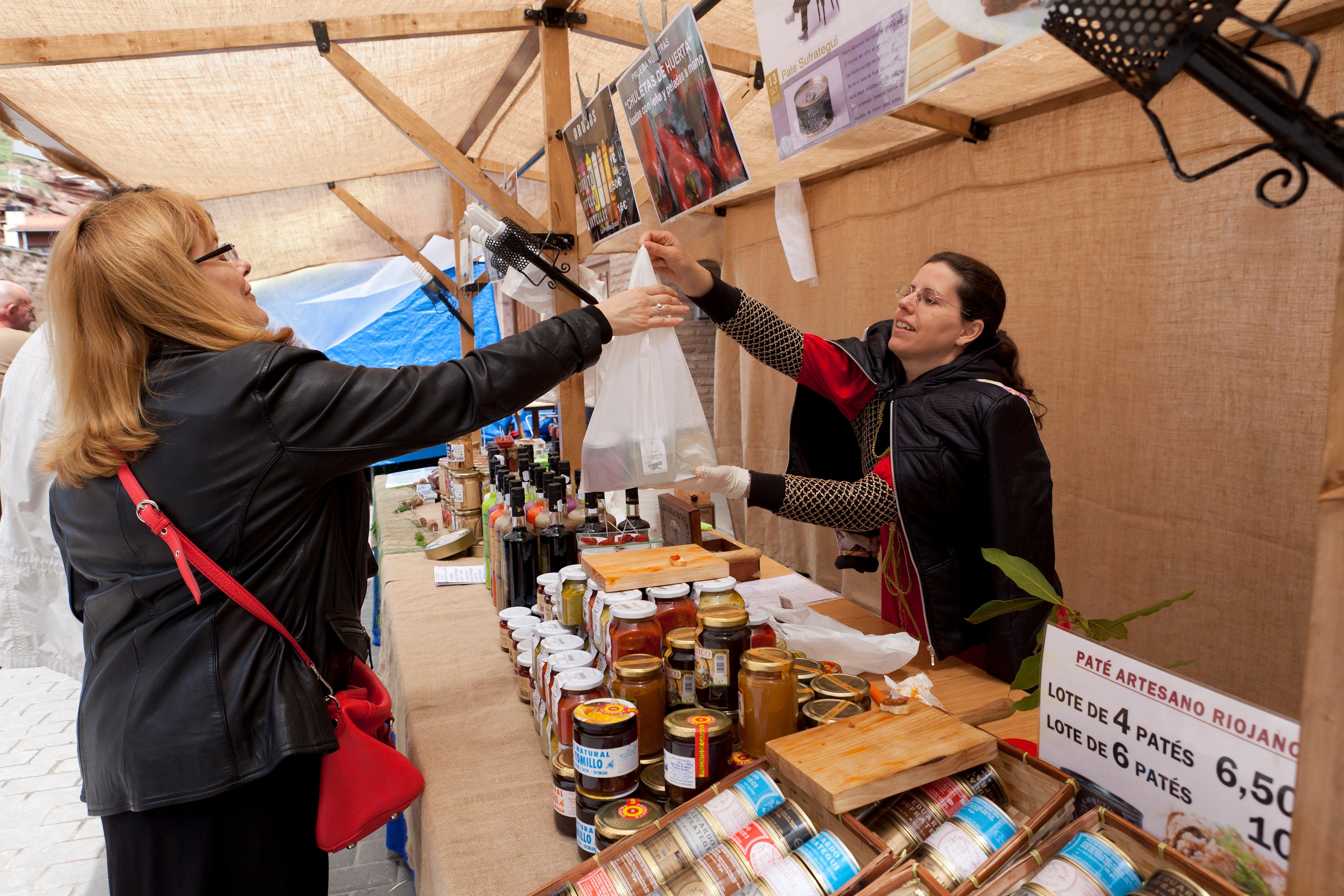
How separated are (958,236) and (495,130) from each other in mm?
3156

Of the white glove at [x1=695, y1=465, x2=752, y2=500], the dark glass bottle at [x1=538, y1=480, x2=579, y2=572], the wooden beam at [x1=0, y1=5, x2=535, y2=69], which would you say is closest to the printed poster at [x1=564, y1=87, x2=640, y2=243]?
the wooden beam at [x1=0, y1=5, x2=535, y2=69]

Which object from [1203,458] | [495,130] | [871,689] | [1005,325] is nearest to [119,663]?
[871,689]

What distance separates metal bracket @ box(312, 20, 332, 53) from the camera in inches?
113

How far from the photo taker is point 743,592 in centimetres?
210

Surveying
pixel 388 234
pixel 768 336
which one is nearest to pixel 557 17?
pixel 768 336

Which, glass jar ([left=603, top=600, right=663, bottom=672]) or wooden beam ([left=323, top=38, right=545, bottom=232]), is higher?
wooden beam ([left=323, top=38, right=545, bottom=232])

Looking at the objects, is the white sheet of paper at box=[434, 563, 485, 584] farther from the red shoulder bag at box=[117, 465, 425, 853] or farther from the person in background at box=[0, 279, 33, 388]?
the person in background at box=[0, 279, 33, 388]

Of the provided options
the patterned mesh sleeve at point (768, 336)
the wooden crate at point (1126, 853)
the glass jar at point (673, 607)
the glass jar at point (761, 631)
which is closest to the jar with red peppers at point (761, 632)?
the glass jar at point (761, 631)

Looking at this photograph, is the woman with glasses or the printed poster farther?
the printed poster

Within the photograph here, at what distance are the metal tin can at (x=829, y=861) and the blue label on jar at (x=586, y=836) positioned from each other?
366 mm

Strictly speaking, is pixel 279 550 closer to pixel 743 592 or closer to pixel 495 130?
pixel 743 592

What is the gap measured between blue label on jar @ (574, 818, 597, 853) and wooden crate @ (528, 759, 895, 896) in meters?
0.15

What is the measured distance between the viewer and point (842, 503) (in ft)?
6.06

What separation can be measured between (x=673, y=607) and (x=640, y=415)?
52 centimetres
